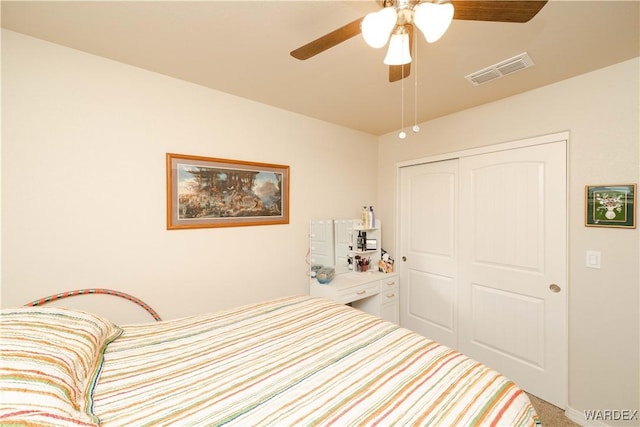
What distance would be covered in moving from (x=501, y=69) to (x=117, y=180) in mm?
2835

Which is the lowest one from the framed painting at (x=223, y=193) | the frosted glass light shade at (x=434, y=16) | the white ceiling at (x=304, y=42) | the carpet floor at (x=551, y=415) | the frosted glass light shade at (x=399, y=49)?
the carpet floor at (x=551, y=415)

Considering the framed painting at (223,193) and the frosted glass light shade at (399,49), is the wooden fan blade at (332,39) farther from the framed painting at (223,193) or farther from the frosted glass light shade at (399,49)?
the framed painting at (223,193)

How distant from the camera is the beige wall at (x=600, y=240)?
1770mm

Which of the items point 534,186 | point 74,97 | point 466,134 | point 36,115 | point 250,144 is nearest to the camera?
point 36,115

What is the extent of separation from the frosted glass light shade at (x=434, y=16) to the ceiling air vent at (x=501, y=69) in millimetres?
1192

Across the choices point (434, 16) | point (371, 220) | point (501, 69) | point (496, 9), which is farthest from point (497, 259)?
point (434, 16)

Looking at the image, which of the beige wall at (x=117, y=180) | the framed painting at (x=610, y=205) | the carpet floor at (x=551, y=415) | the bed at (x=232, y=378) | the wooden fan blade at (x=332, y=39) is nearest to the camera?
the bed at (x=232, y=378)

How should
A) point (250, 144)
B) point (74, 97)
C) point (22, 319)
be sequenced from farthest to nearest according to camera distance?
point (250, 144) < point (74, 97) < point (22, 319)

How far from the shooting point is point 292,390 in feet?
3.45

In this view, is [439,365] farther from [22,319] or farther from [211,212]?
[211,212]

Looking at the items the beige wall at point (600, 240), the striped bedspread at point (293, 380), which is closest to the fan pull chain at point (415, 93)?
the beige wall at point (600, 240)

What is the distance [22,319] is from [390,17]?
1868 millimetres

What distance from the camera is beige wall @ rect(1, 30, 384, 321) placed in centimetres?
156

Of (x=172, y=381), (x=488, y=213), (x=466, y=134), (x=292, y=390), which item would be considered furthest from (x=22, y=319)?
(x=466, y=134)
